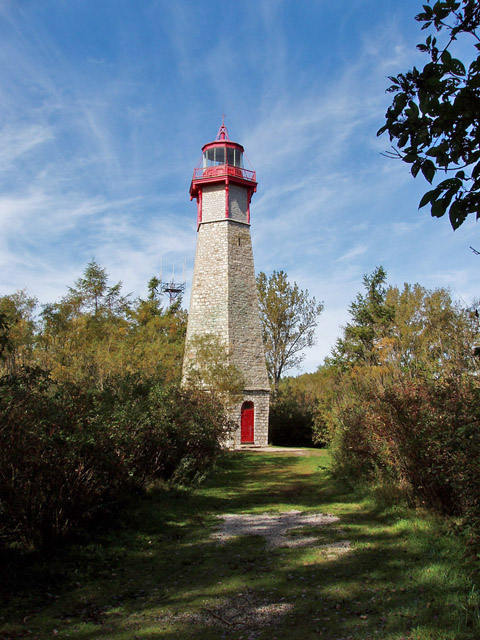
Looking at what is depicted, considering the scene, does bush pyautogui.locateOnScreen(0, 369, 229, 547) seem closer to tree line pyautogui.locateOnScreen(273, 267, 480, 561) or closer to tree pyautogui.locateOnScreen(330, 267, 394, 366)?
tree line pyautogui.locateOnScreen(273, 267, 480, 561)

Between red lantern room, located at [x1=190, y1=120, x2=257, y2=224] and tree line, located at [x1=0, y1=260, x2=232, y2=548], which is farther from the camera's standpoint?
red lantern room, located at [x1=190, y1=120, x2=257, y2=224]

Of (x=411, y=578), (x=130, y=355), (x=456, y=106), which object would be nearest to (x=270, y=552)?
(x=411, y=578)

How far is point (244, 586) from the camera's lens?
5059 mm

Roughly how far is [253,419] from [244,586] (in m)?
21.3

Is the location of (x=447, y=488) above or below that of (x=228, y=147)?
below

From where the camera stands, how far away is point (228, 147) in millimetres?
28984

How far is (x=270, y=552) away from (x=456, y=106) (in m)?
5.71

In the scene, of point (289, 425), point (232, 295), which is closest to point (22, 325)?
point (232, 295)

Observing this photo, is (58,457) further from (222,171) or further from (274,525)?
(222,171)

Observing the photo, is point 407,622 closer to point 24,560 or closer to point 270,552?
point 270,552

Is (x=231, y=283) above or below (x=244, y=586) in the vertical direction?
above

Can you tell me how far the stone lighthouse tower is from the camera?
85.1ft

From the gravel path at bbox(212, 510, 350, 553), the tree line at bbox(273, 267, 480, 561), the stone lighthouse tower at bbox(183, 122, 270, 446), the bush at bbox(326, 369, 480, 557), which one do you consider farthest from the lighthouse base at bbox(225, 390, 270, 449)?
the gravel path at bbox(212, 510, 350, 553)

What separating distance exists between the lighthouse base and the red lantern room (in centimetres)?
1019
